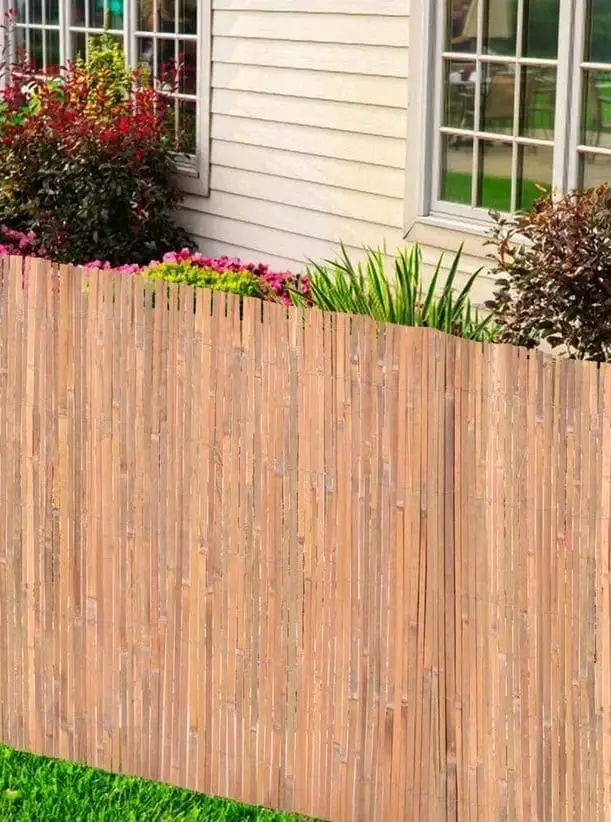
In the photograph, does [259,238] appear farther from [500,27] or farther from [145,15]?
[500,27]

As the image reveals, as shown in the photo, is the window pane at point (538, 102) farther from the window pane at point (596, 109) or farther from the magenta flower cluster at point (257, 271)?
the magenta flower cluster at point (257, 271)

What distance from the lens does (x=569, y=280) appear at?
643 centimetres

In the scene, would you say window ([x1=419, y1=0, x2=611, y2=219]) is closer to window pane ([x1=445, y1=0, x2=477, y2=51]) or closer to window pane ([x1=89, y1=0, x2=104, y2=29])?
window pane ([x1=445, y1=0, x2=477, y2=51])

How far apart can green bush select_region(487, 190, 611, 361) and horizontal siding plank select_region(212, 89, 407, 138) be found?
2.40 m

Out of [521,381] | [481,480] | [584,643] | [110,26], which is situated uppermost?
[110,26]

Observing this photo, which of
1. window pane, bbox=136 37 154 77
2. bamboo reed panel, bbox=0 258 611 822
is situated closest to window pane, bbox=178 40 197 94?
window pane, bbox=136 37 154 77

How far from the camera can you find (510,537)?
4.05 m

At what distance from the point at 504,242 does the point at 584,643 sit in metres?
3.05

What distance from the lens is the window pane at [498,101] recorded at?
8.05 meters

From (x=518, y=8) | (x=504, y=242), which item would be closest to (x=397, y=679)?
(x=504, y=242)

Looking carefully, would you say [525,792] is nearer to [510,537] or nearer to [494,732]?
[494,732]

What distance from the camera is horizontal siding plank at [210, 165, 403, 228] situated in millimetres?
9039

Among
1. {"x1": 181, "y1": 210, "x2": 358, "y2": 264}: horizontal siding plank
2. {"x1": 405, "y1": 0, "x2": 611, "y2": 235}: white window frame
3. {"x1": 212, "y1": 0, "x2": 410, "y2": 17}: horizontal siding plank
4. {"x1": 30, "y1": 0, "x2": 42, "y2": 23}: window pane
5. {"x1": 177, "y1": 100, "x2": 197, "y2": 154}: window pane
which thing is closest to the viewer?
{"x1": 405, "y1": 0, "x2": 611, "y2": 235}: white window frame

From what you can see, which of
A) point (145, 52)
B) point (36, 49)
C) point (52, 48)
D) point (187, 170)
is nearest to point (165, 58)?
point (145, 52)
